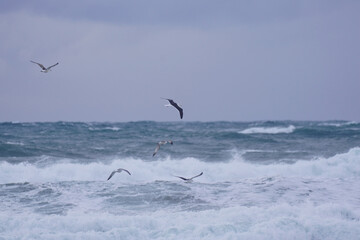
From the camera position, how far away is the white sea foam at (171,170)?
15773 millimetres

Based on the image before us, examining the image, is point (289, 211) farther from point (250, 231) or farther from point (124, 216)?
point (124, 216)

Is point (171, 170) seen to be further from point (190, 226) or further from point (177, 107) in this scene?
point (177, 107)

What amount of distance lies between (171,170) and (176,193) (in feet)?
14.5

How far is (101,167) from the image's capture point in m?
17.0

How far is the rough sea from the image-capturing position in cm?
976

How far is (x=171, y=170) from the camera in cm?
1755

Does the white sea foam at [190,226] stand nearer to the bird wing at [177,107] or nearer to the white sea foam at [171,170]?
the bird wing at [177,107]

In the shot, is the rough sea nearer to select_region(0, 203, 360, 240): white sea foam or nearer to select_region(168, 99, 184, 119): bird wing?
select_region(0, 203, 360, 240): white sea foam

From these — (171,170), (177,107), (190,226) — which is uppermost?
(177,107)

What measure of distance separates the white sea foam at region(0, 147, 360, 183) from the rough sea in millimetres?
35

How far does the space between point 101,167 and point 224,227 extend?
800 centimetres

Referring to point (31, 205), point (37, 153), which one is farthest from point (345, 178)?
point (37, 153)

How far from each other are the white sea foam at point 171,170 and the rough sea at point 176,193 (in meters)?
0.04

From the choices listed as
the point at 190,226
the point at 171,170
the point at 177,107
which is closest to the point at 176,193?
the point at 190,226
